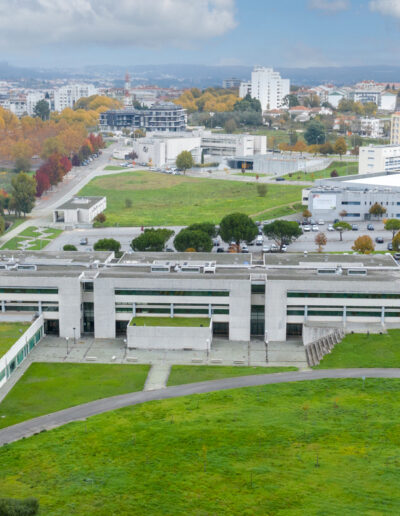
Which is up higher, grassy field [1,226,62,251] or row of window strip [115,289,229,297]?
row of window strip [115,289,229,297]

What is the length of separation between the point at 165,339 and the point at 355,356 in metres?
7.09

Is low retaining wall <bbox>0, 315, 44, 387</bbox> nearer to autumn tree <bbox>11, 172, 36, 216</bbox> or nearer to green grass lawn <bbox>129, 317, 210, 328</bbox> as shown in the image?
green grass lawn <bbox>129, 317, 210, 328</bbox>

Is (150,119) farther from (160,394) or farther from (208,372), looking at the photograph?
(160,394)

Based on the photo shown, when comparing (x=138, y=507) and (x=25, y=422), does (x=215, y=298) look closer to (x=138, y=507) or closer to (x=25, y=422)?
(x=25, y=422)

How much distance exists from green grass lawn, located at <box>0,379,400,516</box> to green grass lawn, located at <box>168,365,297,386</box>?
1.76m

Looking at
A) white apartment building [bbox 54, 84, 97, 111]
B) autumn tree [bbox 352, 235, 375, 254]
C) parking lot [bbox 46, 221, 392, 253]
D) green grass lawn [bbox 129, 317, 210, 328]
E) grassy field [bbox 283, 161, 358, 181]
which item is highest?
white apartment building [bbox 54, 84, 97, 111]

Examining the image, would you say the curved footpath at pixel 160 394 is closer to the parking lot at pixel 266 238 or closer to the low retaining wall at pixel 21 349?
the low retaining wall at pixel 21 349

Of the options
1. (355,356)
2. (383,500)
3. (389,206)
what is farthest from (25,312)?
(389,206)

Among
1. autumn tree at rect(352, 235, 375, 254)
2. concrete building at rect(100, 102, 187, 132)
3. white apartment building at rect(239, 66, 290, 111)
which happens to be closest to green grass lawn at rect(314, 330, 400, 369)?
autumn tree at rect(352, 235, 375, 254)

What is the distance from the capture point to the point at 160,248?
40.2 m

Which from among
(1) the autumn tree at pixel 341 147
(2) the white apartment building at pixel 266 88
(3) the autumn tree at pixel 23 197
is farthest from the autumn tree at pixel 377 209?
(2) the white apartment building at pixel 266 88

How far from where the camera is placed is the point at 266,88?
12975 centimetres

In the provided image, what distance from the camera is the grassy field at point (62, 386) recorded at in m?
23.5

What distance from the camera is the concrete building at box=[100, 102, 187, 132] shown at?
101062mm
